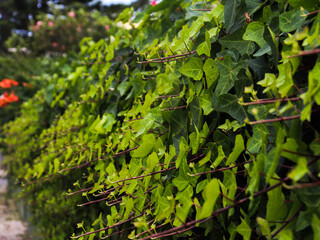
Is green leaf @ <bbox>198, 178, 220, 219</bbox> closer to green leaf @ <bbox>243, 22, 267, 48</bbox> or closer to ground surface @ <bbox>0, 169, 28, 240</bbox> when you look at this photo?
green leaf @ <bbox>243, 22, 267, 48</bbox>

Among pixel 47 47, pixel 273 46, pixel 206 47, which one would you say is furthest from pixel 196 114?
pixel 47 47

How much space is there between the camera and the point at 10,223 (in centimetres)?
418

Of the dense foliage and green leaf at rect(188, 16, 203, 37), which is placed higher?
green leaf at rect(188, 16, 203, 37)

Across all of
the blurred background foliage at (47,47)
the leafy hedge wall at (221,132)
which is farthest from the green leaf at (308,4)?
the blurred background foliage at (47,47)

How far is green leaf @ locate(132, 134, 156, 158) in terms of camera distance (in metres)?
1.20

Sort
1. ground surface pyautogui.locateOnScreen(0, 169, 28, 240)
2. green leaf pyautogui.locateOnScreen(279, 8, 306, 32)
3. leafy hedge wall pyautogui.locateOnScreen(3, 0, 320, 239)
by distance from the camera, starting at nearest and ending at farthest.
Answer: leafy hedge wall pyautogui.locateOnScreen(3, 0, 320, 239) < green leaf pyautogui.locateOnScreen(279, 8, 306, 32) < ground surface pyautogui.locateOnScreen(0, 169, 28, 240)

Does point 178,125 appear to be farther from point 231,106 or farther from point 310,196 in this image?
point 310,196

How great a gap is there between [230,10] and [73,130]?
1.66 meters

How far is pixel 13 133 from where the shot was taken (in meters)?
4.46

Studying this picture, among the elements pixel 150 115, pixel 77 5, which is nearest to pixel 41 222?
pixel 150 115

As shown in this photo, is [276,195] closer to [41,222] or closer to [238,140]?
[238,140]

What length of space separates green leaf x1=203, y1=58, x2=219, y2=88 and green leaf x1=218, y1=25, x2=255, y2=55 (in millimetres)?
95

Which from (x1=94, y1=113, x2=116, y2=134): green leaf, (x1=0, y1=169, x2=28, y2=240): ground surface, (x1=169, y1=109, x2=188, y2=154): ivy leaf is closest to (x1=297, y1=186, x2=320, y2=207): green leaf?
(x1=169, y1=109, x2=188, y2=154): ivy leaf

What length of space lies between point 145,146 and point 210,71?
38 cm
